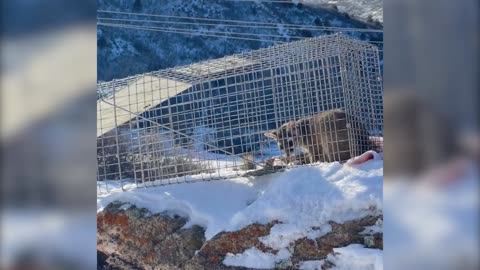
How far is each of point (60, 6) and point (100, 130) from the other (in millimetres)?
3065

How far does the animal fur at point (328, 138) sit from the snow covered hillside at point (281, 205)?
59 cm

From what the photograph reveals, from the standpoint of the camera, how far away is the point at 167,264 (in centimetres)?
377

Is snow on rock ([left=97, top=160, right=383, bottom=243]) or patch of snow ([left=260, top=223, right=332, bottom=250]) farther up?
snow on rock ([left=97, top=160, right=383, bottom=243])

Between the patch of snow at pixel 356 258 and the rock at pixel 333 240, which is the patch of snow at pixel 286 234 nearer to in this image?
the rock at pixel 333 240

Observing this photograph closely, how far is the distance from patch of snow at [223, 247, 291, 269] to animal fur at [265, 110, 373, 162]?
48.4 inches

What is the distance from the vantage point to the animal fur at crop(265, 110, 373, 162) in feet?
14.9

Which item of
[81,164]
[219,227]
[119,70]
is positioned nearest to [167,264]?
[219,227]

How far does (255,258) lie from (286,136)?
4.96ft

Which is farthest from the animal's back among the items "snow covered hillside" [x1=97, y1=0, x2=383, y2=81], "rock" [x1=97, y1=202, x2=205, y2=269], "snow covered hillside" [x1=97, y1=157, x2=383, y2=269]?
"snow covered hillside" [x1=97, y1=0, x2=383, y2=81]

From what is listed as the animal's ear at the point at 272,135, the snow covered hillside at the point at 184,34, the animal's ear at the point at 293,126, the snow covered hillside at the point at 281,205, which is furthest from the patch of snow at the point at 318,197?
the snow covered hillside at the point at 184,34

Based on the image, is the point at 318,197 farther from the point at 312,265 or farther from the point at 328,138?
the point at 328,138

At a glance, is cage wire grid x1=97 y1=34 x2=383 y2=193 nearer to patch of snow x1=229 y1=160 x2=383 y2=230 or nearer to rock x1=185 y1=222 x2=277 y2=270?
patch of snow x1=229 y1=160 x2=383 y2=230

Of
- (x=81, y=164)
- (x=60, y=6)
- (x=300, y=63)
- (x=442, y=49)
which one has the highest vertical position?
(x=300, y=63)

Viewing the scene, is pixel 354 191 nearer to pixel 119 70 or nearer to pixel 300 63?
pixel 300 63
